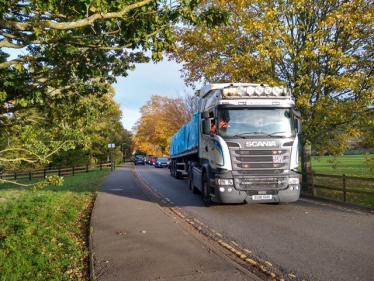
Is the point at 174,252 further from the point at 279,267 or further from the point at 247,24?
the point at 247,24

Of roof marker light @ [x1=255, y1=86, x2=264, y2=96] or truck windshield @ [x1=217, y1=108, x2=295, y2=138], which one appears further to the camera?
roof marker light @ [x1=255, y1=86, x2=264, y2=96]

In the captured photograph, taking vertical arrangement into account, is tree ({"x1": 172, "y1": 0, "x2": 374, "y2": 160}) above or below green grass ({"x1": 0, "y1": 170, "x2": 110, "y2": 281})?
above

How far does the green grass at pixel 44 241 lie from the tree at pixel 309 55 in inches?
319

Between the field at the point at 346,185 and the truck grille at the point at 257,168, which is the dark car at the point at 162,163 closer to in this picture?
the field at the point at 346,185

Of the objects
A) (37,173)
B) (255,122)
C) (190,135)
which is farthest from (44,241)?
(37,173)

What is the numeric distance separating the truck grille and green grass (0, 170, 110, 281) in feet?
14.1

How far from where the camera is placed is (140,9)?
6746 mm

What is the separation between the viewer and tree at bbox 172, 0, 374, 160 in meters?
11.6

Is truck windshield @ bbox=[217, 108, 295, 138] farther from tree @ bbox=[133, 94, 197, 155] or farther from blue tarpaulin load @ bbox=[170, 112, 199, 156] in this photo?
tree @ bbox=[133, 94, 197, 155]

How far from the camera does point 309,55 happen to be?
11.7 m

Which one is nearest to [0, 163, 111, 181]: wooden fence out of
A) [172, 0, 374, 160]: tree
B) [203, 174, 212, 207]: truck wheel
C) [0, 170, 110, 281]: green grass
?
[0, 170, 110, 281]: green grass

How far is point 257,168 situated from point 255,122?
134 centimetres

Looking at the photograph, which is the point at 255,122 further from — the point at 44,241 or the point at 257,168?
the point at 44,241

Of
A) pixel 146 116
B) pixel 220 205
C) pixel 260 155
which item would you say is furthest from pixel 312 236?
pixel 146 116
